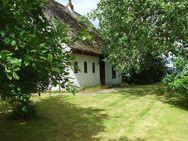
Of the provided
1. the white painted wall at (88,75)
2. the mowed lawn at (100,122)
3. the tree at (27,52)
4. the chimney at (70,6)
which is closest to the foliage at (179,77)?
the mowed lawn at (100,122)

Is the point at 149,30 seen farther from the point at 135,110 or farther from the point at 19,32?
the point at 19,32

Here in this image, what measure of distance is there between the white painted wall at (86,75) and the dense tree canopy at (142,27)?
402 centimetres

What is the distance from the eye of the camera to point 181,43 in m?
23.3

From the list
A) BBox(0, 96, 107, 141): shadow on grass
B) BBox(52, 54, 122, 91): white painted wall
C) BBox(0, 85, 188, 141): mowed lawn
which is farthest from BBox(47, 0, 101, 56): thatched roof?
BBox(0, 96, 107, 141): shadow on grass

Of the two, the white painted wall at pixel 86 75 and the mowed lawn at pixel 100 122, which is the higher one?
the white painted wall at pixel 86 75

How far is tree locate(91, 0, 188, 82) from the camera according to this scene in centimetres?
2112

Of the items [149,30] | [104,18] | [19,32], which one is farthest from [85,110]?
[19,32]

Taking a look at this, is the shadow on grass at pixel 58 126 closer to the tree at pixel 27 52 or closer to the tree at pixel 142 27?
the tree at pixel 27 52

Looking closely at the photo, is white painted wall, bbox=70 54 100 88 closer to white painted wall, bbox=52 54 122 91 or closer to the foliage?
white painted wall, bbox=52 54 122 91

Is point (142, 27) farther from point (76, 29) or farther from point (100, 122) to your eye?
point (76, 29)

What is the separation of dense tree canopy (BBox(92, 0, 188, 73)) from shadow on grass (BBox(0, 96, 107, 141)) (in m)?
6.30

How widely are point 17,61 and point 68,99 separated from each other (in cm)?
1491

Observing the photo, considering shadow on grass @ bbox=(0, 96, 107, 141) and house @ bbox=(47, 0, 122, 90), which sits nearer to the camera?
shadow on grass @ bbox=(0, 96, 107, 141)

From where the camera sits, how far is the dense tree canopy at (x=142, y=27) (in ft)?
69.3
